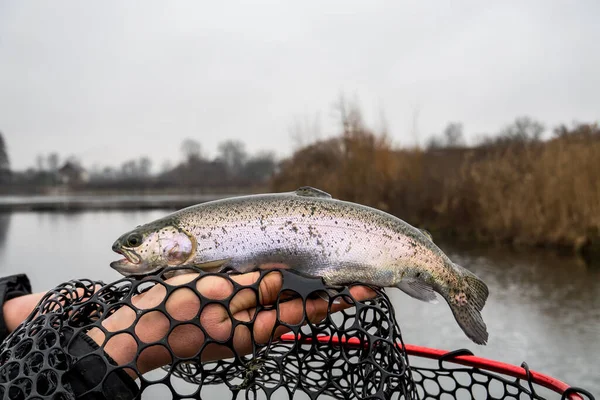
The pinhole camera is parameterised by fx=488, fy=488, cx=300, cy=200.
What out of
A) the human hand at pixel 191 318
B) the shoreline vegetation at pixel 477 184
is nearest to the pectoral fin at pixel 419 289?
the human hand at pixel 191 318

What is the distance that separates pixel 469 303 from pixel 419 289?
0.22 metres

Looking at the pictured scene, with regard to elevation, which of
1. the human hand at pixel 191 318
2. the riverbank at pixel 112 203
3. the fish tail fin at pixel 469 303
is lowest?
the riverbank at pixel 112 203

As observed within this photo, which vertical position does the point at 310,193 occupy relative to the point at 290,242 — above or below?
above

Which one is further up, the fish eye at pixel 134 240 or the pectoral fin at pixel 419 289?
the fish eye at pixel 134 240

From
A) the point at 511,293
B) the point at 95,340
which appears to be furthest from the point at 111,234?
the point at 95,340

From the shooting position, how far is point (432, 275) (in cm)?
199

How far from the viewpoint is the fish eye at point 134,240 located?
1857 millimetres

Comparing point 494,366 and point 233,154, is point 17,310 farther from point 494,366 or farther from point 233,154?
point 233,154

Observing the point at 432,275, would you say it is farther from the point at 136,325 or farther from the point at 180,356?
the point at 136,325

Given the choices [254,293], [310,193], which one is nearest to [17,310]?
[254,293]

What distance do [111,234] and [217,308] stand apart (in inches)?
928

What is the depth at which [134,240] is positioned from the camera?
187cm

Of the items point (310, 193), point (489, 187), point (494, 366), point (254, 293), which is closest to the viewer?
point (254, 293)

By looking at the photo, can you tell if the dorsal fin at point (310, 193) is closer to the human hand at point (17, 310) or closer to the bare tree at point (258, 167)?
the human hand at point (17, 310)
